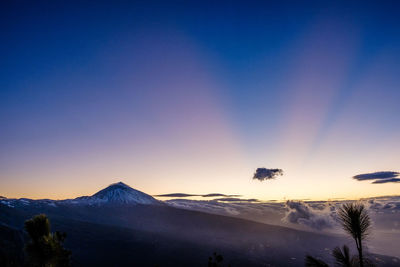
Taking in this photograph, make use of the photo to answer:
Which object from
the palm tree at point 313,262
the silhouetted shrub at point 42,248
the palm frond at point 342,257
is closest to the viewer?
the palm tree at point 313,262

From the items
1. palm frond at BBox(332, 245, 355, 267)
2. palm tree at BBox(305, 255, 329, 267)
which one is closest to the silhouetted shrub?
palm tree at BBox(305, 255, 329, 267)

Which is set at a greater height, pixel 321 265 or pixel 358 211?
pixel 358 211

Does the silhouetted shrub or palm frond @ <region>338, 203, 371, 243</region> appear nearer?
palm frond @ <region>338, 203, 371, 243</region>

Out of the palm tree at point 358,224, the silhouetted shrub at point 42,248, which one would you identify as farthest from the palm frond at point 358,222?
the silhouetted shrub at point 42,248

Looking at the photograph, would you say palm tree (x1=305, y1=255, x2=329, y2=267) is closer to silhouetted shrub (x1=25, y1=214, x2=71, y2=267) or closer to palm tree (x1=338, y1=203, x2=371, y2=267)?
palm tree (x1=338, y1=203, x2=371, y2=267)

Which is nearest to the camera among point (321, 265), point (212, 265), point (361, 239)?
point (321, 265)

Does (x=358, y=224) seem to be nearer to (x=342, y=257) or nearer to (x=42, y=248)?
(x=342, y=257)

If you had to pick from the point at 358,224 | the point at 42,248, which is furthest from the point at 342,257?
the point at 42,248

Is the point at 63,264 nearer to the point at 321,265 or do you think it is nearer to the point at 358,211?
the point at 321,265

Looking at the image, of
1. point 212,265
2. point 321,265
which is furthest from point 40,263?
point 321,265

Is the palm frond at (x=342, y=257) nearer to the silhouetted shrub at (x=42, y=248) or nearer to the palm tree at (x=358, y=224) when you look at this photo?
the palm tree at (x=358, y=224)

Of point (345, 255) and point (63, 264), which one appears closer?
point (345, 255)
